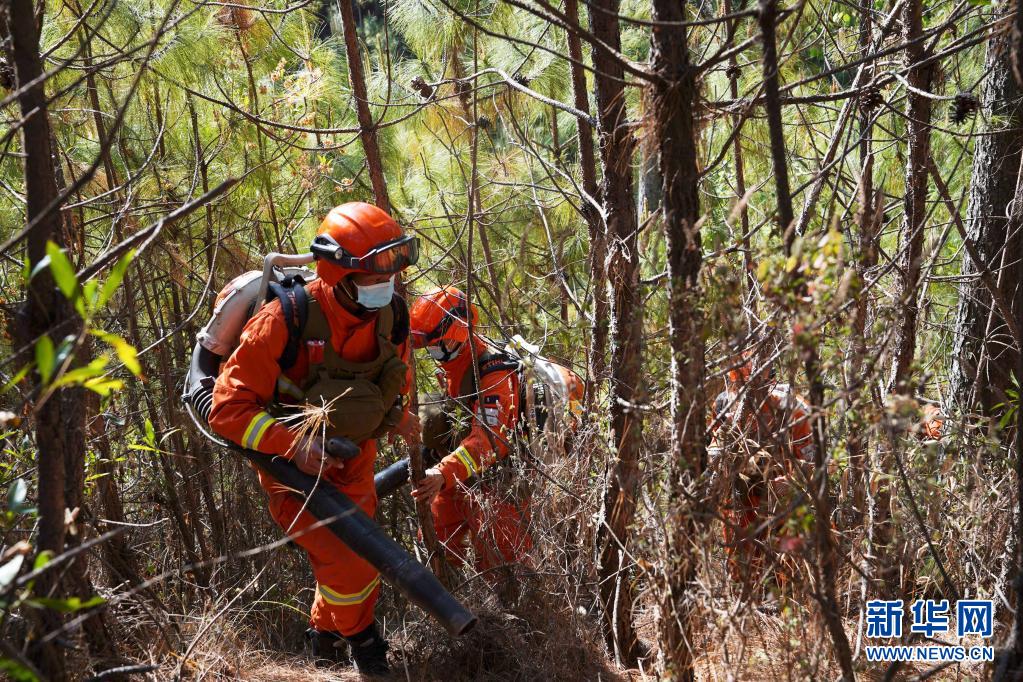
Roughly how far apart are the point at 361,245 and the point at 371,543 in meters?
1.18

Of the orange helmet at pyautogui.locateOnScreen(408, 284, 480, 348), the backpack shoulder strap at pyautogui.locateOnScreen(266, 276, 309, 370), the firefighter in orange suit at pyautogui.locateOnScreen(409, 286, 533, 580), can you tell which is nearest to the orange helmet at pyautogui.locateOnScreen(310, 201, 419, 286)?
the backpack shoulder strap at pyautogui.locateOnScreen(266, 276, 309, 370)

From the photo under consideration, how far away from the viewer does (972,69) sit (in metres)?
6.96

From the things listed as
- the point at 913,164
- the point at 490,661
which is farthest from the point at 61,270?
the point at 913,164

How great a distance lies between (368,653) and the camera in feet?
12.8

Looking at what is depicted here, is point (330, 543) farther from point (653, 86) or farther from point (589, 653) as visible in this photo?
point (653, 86)

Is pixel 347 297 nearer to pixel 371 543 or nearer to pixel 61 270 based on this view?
pixel 371 543

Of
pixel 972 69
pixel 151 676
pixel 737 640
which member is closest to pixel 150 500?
pixel 151 676

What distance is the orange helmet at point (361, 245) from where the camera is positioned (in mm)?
3727

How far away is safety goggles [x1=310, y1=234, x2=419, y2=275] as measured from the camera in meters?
3.72

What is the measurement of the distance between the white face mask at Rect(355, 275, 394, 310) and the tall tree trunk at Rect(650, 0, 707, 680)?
1402 millimetres

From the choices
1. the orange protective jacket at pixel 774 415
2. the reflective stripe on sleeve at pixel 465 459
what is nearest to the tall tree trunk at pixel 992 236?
the orange protective jacket at pixel 774 415

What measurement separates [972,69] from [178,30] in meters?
5.60

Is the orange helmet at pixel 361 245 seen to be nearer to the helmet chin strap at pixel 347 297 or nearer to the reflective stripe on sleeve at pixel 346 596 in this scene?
the helmet chin strap at pixel 347 297

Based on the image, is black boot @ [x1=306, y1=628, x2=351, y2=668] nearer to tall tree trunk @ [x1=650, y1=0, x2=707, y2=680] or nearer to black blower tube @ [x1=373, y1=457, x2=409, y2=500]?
A: black blower tube @ [x1=373, y1=457, x2=409, y2=500]
